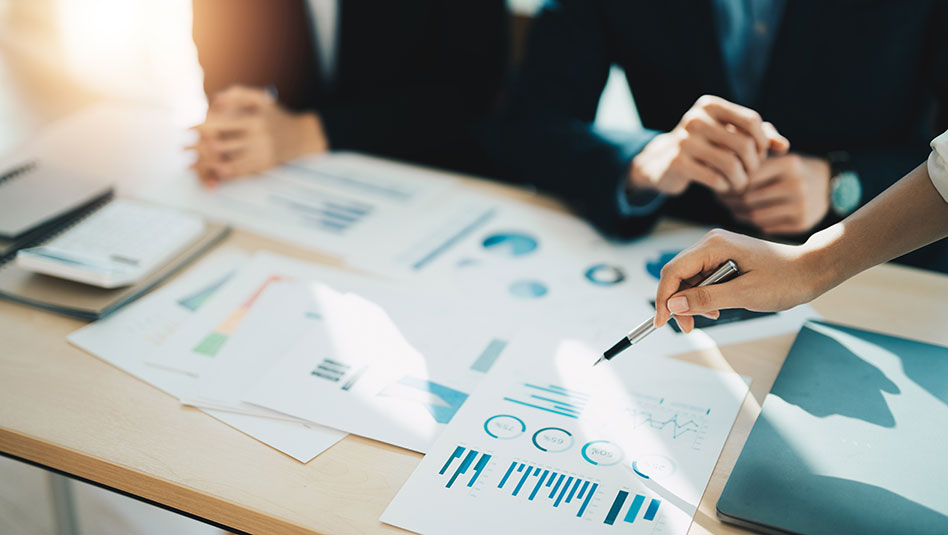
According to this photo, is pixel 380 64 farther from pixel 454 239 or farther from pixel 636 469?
pixel 636 469

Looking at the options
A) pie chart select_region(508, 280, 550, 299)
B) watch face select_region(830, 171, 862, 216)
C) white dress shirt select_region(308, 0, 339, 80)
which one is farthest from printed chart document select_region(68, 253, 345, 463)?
watch face select_region(830, 171, 862, 216)

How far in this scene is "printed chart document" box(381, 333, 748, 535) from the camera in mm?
724

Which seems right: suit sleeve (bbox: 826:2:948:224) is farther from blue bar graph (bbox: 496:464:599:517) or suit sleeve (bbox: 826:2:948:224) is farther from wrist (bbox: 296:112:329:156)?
wrist (bbox: 296:112:329:156)

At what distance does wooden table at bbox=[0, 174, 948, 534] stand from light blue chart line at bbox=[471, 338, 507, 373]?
16cm

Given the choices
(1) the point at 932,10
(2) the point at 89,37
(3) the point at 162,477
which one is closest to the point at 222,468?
(3) the point at 162,477

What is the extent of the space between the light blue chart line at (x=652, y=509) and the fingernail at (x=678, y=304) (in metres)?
0.19

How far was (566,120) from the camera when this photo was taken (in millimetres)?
1427

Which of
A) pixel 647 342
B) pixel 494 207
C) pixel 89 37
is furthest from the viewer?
pixel 89 37

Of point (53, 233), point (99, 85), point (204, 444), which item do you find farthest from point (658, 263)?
point (99, 85)

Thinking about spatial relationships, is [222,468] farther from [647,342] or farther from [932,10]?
[932,10]

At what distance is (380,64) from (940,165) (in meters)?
1.23

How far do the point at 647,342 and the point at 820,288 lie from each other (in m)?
0.25

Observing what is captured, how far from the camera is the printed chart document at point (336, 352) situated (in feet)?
2.87

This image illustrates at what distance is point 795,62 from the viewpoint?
1.27 metres
